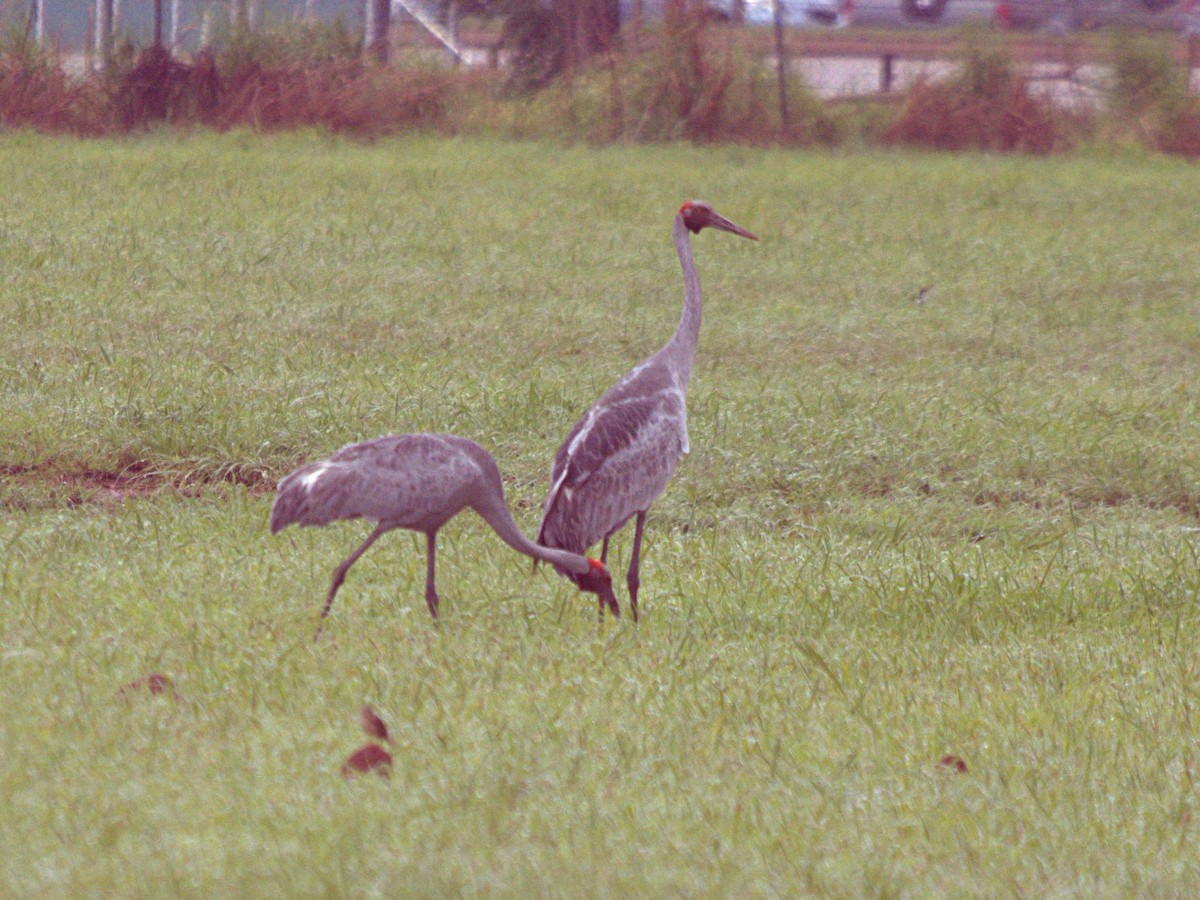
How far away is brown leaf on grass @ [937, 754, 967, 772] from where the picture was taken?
4.30 meters

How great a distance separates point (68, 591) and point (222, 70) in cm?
1285

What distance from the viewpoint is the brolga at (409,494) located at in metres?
4.98

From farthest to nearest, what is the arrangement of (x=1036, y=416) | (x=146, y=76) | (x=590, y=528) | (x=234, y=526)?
1. (x=146, y=76)
2. (x=1036, y=416)
3. (x=234, y=526)
4. (x=590, y=528)

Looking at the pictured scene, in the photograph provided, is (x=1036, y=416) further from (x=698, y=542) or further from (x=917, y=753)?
(x=917, y=753)

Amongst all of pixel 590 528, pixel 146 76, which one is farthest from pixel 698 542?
pixel 146 76

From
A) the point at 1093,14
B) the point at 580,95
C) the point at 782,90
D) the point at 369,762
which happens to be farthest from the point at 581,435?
the point at 1093,14

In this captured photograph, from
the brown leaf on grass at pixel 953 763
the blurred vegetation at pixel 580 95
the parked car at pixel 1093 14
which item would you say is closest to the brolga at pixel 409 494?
the brown leaf on grass at pixel 953 763

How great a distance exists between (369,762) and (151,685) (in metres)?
0.77

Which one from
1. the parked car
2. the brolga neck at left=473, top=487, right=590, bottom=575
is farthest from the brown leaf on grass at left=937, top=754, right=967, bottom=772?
the parked car

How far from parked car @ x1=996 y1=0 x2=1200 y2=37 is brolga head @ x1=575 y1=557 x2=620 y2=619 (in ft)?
60.5

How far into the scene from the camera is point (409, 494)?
16.8 ft

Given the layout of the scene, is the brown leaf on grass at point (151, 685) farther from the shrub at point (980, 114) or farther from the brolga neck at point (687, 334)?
the shrub at point (980, 114)

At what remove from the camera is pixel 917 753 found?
14.4 feet

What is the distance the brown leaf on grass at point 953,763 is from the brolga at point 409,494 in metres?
1.29
